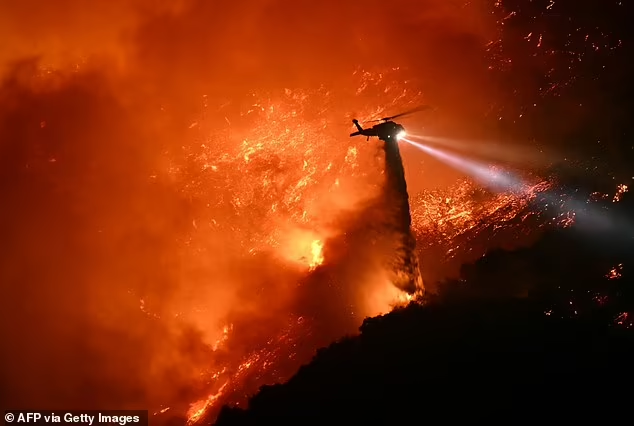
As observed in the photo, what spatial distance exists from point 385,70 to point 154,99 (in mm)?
9530

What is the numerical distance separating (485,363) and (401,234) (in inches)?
193

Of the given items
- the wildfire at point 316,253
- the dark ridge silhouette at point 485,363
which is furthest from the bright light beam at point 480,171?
the wildfire at point 316,253

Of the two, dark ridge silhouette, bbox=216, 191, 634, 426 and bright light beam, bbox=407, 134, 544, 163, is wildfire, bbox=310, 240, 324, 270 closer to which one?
bright light beam, bbox=407, 134, 544, 163

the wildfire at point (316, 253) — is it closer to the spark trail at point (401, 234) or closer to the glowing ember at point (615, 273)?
the spark trail at point (401, 234)

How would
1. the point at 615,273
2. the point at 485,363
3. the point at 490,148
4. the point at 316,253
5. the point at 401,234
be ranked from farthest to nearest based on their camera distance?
the point at 316,253 < the point at 490,148 < the point at 401,234 < the point at 615,273 < the point at 485,363

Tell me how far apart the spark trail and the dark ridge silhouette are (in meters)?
1.92

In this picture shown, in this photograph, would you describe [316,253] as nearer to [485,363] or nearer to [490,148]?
[490,148]

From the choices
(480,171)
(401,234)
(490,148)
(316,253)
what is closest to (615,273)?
(401,234)

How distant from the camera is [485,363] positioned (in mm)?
9320

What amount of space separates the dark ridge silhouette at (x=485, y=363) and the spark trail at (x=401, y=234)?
1.92 metres

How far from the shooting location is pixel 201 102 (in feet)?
62.6

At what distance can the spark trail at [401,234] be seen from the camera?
12977mm

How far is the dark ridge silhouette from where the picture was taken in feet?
29.0

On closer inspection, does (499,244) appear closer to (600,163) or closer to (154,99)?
(600,163)
